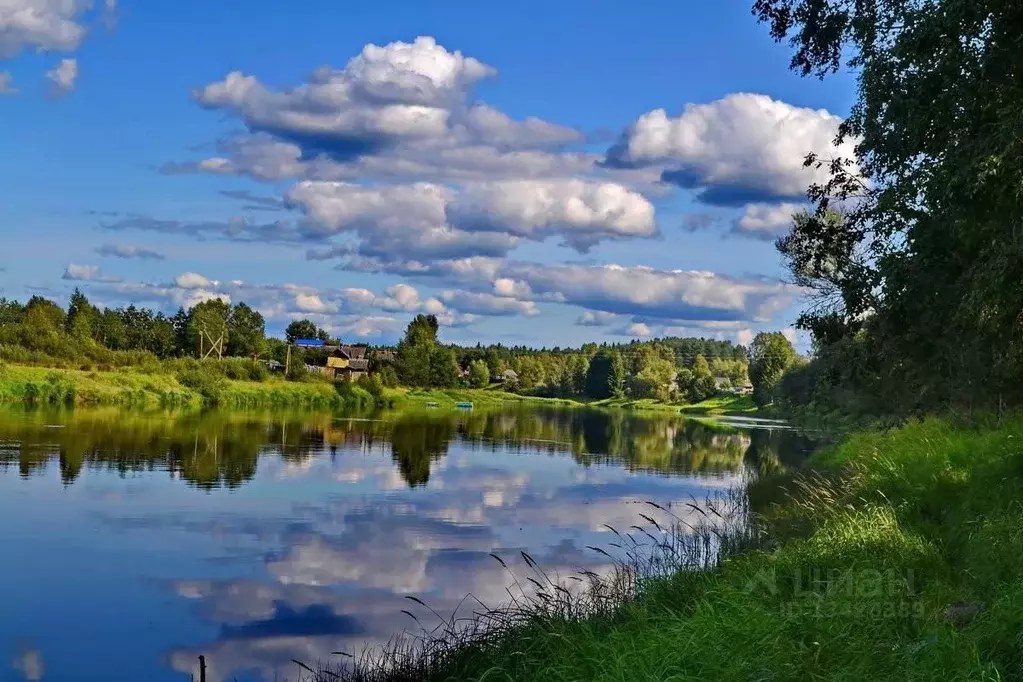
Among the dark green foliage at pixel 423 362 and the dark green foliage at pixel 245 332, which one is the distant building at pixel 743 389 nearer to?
the dark green foliage at pixel 423 362

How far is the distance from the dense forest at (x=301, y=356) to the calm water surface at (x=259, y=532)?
96.7 feet

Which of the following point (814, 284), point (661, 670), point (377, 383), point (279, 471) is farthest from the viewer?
point (377, 383)

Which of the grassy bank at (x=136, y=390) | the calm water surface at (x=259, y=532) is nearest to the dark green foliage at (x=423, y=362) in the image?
the grassy bank at (x=136, y=390)

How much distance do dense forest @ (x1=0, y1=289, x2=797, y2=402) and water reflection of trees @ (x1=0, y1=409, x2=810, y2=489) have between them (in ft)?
59.2

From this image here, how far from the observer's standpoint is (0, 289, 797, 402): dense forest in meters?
76.0

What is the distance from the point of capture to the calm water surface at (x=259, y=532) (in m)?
14.1

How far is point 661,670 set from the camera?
7.49 m

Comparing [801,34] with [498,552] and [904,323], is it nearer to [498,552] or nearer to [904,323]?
[904,323]

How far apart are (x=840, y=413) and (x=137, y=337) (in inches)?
2904

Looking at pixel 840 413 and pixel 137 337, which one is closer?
pixel 840 413

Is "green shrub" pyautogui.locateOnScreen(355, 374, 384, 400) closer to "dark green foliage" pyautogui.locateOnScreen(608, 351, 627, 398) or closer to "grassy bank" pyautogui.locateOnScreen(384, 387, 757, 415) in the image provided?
"grassy bank" pyautogui.locateOnScreen(384, 387, 757, 415)

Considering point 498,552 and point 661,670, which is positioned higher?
point 661,670

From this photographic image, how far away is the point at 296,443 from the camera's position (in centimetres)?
4509

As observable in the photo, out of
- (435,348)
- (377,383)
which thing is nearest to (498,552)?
(377,383)
